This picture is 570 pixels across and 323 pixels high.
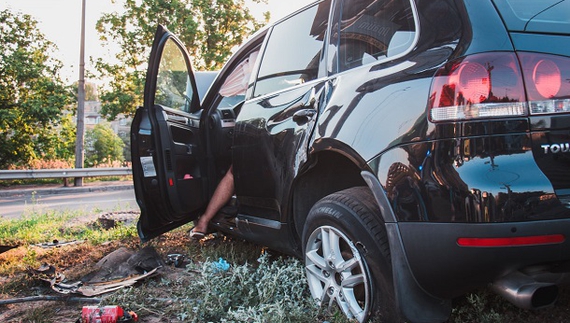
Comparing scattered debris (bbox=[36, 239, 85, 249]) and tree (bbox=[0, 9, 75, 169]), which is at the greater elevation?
tree (bbox=[0, 9, 75, 169])

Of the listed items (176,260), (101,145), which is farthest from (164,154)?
(101,145)

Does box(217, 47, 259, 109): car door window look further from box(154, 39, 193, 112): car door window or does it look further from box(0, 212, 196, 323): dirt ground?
box(0, 212, 196, 323): dirt ground

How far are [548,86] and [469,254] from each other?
2.30 feet

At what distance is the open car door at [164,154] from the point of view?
350 cm

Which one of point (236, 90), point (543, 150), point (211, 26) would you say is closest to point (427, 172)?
point (543, 150)

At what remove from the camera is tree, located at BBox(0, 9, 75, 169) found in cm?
1844

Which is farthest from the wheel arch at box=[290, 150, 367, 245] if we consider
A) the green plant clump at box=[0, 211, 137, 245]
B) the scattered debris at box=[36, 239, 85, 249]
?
the scattered debris at box=[36, 239, 85, 249]

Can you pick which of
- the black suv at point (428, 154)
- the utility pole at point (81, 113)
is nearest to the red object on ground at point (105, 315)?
the black suv at point (428, 154)

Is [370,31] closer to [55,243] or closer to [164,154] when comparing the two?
[164,154]

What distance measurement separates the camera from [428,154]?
1.68 metres

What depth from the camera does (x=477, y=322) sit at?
2.12m

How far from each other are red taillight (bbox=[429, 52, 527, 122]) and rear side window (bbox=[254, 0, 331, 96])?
114cm

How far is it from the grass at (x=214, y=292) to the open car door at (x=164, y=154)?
47 centimetres

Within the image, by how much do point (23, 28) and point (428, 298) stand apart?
2292 centimetres
